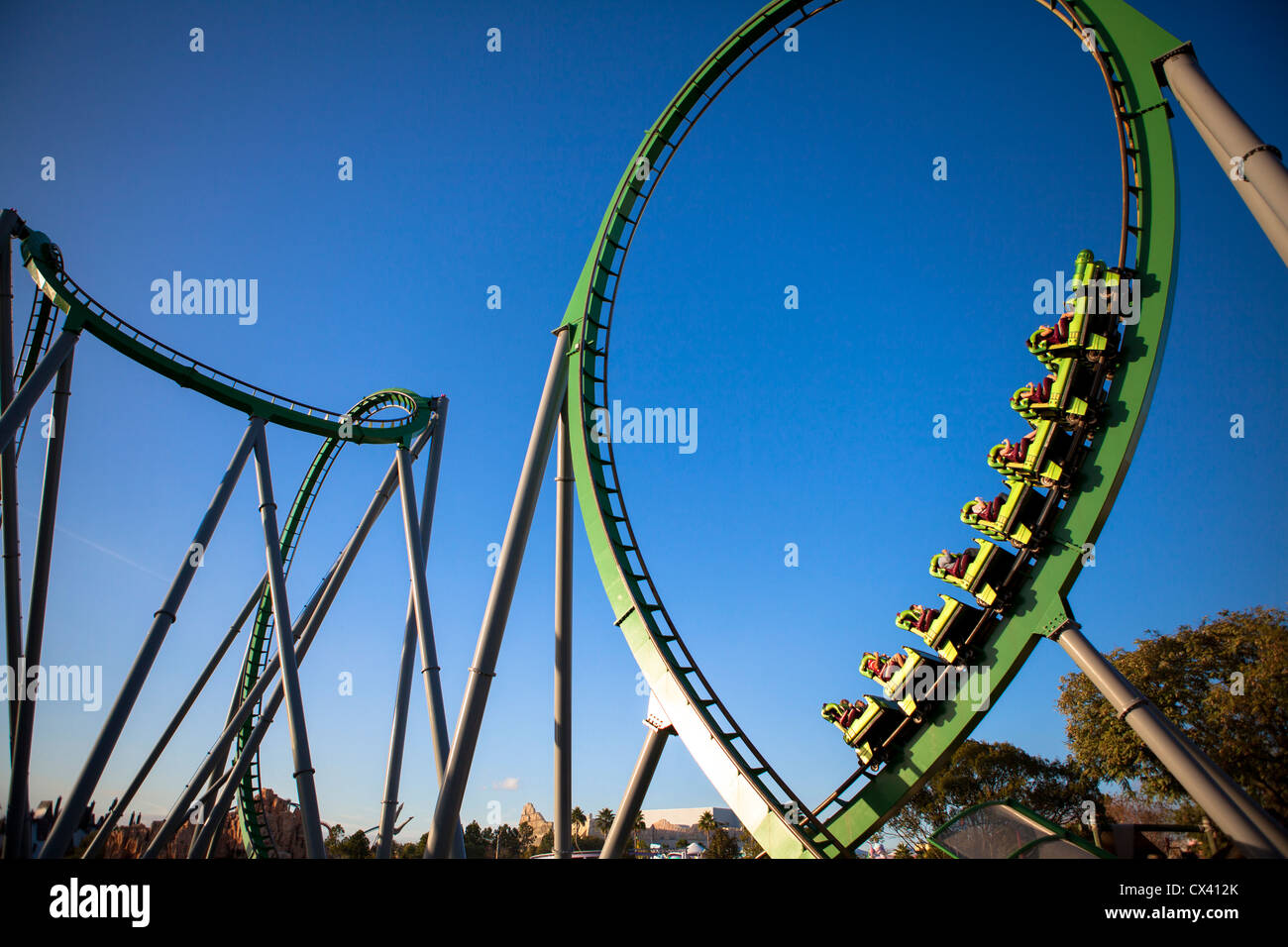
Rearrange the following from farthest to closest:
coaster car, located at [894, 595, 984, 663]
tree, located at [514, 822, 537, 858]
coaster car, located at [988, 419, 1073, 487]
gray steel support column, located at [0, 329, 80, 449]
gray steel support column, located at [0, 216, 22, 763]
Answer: tree, located at [514, 822, 537, 858], gray steel support column, located at [0, 216, 22, 763], gray steel support column, located at [0, 329, 80, 449], coaster car, located at [894, 595, 984, 663], coaster car, located at [988, 419, 1073, 487]

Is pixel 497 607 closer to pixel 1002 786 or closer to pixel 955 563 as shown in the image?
pixel 955 563

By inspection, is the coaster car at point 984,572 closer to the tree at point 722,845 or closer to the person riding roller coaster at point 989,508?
the person riding roller coaster at point 989,508

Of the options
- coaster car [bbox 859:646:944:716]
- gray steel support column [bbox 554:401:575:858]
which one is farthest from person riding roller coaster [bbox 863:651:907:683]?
gray steel support column [bbox 554:401:575:858]

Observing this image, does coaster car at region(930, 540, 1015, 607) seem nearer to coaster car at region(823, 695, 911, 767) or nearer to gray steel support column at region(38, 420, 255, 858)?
coaster car at region(823, 695, 911, 767)
